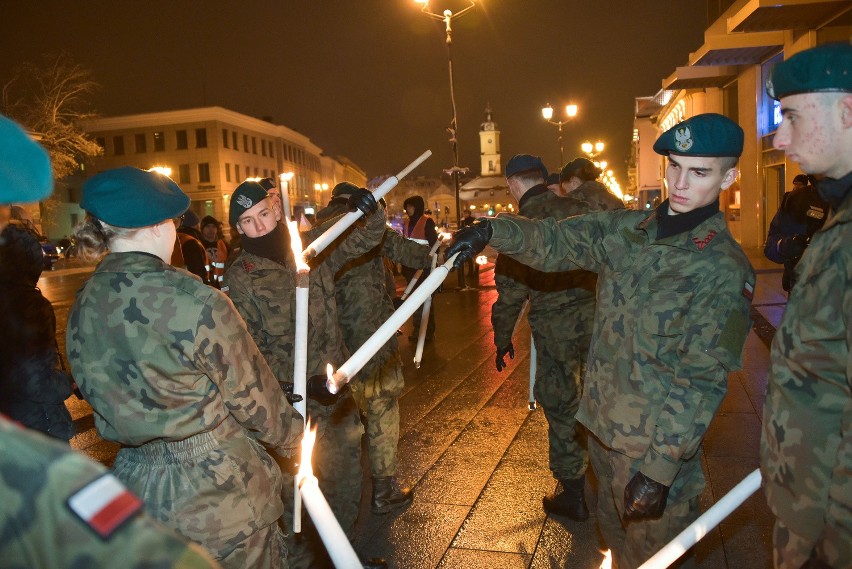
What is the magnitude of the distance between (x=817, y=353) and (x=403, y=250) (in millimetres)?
3771

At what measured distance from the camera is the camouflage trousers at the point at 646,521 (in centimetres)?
270

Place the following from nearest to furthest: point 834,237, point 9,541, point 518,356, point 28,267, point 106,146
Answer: point 9,541 < point 834,237 < point 28,267 < point 518,356 < point 106,146

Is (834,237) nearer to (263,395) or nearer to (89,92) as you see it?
(263,395)

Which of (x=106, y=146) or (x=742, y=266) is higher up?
(x=106, y=146)

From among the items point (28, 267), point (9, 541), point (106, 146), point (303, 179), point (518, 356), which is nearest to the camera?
point (9, 541)

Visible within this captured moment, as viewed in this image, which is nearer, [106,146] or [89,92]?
[89,92]

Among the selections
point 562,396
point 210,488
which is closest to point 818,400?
point 210,488

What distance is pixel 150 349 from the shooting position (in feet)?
6.90

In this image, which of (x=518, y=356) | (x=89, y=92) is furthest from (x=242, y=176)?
(x=518, y=356)

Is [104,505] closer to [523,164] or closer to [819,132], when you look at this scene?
[819,132]

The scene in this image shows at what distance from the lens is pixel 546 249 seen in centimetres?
308

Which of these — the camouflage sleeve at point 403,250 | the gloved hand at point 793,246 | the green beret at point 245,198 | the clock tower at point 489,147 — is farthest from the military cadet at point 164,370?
the clock tower at point 489,147

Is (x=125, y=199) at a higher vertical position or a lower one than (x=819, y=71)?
lower

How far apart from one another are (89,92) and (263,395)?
1648 inches
